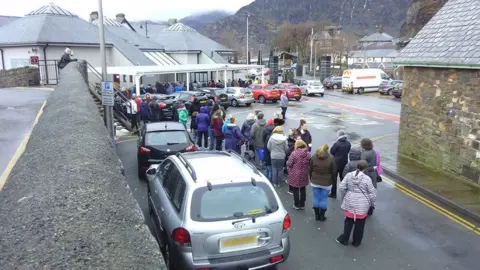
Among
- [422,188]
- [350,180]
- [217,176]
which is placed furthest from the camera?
[422,188]

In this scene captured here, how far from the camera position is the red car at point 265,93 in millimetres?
32562

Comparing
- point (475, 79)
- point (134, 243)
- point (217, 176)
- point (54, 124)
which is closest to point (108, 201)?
point (134, 243)

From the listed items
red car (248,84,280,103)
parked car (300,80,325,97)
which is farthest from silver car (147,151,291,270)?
parked car (300,80,325,97)

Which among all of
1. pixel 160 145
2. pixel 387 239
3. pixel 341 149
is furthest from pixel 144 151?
pixel 387 239

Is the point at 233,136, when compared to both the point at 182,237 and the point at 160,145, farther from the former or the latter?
the point at 182,237

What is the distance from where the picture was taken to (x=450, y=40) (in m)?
12.4

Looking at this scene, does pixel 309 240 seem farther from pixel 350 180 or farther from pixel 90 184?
pixel 90 184

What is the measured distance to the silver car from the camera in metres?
5.27

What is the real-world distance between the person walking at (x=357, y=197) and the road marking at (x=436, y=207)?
270 centimetres

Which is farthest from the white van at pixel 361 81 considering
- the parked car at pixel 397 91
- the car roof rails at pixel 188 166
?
the car roof rails at pixel 188 166

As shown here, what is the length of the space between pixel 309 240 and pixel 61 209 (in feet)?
16.7

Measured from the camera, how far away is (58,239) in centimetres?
287

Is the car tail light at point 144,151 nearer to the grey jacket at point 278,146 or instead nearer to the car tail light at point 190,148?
the car tail light at point 190,148

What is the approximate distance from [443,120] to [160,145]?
27.6ft
